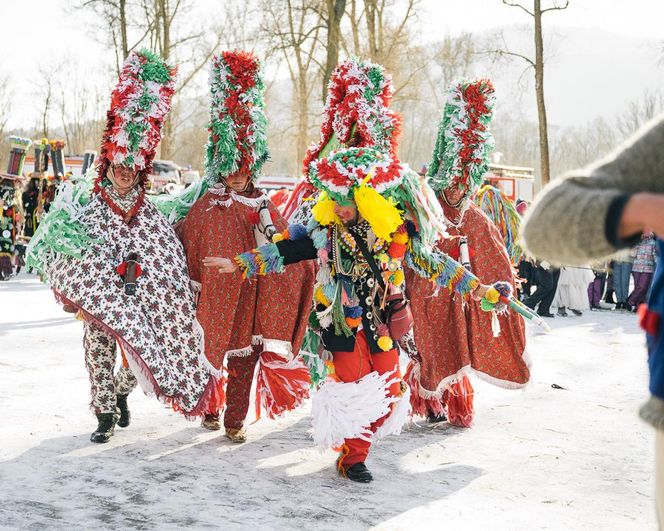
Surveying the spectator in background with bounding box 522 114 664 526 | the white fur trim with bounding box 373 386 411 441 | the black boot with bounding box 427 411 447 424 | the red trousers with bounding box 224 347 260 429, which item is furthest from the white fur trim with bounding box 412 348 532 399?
the spectator in background with bounding box 522 114 664 526

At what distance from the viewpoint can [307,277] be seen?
571cm

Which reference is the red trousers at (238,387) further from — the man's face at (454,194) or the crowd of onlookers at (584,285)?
the crowd of onlookers at (584,285)

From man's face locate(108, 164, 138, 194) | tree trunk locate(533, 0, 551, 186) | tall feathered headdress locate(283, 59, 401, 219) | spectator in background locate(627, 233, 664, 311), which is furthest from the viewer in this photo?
tree trunk locate(533, 0, 551, 186)

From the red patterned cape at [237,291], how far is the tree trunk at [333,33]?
14.5 m

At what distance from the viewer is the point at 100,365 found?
5.22 metres

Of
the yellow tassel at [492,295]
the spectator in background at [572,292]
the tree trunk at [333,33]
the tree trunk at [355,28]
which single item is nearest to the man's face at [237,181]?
the yellow tassel at [492,295]

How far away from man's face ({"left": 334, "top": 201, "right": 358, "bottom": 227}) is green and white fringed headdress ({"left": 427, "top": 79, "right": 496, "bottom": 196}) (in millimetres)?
1524

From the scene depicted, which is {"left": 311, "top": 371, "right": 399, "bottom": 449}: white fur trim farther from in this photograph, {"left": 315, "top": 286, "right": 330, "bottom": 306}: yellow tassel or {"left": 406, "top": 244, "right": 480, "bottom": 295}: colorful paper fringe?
{"left": 406, "top": 244, "right": 480, "bottom": 295}: colorful paper fringe

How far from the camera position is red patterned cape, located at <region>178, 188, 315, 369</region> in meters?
5.46

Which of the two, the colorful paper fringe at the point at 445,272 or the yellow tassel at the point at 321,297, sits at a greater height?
the colorful paper fringe at the point at 445,272

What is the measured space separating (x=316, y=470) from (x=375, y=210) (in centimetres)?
156

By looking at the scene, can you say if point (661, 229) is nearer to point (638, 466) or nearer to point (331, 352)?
point (331, 352)

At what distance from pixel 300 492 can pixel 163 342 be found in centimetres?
137

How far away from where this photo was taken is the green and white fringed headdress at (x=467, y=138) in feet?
20.2
